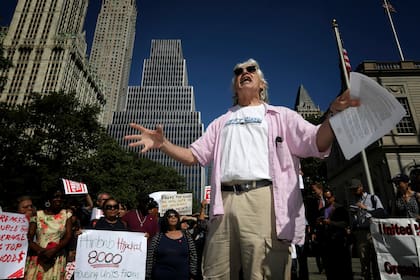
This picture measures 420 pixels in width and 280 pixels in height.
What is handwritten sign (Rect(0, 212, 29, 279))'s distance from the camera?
4391mm

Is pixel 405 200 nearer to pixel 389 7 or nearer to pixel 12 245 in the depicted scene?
pixel 12 245

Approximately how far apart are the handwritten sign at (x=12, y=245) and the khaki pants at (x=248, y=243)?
4345mm

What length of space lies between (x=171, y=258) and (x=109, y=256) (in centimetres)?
106

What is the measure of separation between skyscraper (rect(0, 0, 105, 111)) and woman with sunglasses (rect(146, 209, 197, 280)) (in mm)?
77605

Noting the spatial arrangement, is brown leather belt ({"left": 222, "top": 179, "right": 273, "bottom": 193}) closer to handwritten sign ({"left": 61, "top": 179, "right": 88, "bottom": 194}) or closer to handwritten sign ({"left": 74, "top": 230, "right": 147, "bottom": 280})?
handwritten sign ({"left": 74, "top": 230, "right": 147, "bottom": 280})

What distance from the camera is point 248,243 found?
1633 mm

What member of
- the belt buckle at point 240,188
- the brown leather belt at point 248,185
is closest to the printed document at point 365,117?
the brown leather belt at point 248,185

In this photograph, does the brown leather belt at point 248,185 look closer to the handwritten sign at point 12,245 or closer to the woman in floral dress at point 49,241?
the woman in floral dress at point 49,241

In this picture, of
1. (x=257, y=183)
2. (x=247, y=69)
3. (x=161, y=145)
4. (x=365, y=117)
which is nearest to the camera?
(x=365, y=117)

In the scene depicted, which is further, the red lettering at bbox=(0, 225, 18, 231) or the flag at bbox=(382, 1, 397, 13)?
the flag at bbox=(382, 1, 397, 13)

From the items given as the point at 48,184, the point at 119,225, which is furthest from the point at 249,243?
the point at 48,184

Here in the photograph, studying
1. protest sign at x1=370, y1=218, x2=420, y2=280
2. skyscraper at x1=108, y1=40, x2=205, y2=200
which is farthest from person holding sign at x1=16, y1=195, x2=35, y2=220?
skyscraper at x1=108, y1=40, x2=205, y2=200

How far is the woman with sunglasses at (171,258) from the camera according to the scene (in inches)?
172

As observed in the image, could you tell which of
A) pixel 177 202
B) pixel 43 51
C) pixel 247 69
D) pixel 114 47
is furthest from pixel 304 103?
A: pixel 114 47
